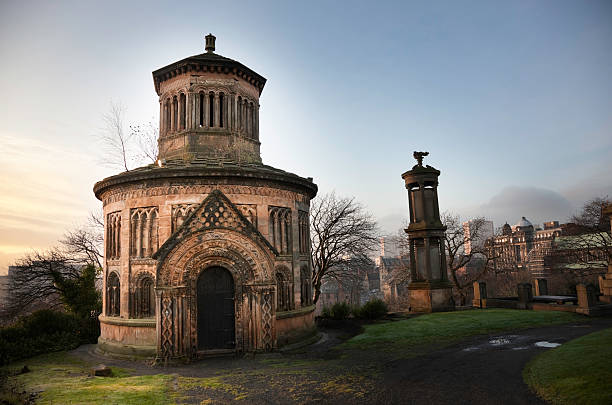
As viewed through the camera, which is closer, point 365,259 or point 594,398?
point 594,398

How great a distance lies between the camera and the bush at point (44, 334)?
56.2ft

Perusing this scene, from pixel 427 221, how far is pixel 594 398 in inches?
688

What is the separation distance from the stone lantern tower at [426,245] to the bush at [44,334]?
19.2 metres

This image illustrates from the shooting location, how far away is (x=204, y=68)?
19625mm

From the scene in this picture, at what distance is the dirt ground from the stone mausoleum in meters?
1.30

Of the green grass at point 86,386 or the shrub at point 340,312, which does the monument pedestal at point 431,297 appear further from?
the green grass at point 86,386

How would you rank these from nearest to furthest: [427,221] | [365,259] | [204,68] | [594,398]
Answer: [594,398]
[204,68]
[427,221]
[365,259]

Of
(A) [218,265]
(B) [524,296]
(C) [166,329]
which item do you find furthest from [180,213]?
(B) [524,296]

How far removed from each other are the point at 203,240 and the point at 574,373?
12.4 m

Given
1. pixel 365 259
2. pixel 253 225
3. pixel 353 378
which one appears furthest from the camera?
pixel 365 259

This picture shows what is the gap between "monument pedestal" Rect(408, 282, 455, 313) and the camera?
2398 centimetres

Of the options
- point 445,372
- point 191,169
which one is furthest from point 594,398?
point 191,169

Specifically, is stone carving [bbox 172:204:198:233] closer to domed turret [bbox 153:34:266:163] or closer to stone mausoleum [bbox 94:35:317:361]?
stone mausoleum [bbox 94:35:317:361]

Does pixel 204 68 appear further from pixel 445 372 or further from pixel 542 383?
pixel 542 383
